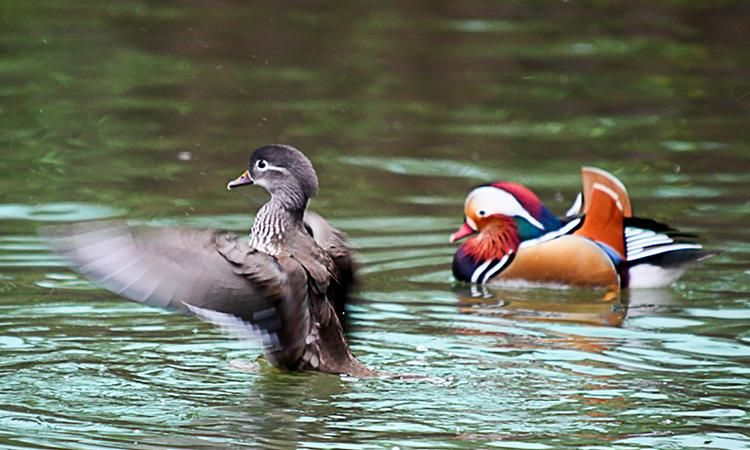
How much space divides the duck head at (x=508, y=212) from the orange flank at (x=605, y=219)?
31 cm

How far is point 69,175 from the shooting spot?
13359mm

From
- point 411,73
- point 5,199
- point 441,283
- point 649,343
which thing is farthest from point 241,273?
point 411,73

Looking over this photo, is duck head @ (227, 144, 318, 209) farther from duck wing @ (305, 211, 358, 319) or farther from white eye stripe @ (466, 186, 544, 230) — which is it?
white eye stripe @ (466, 186, 544, 230)

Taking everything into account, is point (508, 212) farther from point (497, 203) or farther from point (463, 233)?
point (463, 233)

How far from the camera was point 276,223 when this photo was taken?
901cm

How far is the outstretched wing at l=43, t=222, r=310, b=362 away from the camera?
7.51 metres

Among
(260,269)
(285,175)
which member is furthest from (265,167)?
(260,269)

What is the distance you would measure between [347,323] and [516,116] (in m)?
6.80

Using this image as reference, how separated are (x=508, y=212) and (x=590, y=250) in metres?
0.67

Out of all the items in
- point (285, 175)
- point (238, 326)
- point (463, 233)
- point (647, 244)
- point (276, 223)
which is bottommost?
point (463, 233)

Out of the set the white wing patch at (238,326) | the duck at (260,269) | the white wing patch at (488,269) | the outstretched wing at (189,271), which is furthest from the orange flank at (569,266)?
the outstretched wing at (189,271)

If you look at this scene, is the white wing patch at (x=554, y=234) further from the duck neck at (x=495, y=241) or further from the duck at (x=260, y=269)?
the duck at (x=260, y=269)

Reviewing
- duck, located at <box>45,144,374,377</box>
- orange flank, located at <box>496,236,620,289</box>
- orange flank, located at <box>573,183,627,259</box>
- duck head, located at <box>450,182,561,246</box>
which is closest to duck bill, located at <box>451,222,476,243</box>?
duck head, located at <box>450,182,561,246</box>

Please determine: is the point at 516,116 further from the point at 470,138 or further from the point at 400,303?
the point at 400,303
